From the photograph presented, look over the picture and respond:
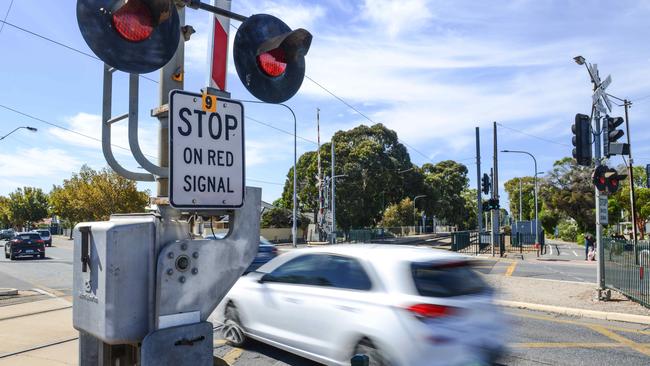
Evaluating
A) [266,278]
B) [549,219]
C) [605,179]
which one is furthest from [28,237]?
[549,219]

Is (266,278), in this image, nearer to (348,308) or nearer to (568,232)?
(348,308)

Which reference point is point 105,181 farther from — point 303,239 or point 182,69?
point 182,69

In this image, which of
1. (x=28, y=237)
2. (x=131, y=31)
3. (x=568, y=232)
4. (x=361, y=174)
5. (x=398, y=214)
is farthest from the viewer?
(x=568, y=232)

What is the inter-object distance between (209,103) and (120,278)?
2.76ft

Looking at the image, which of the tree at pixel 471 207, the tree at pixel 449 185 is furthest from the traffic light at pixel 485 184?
the tree at pixel 471 207

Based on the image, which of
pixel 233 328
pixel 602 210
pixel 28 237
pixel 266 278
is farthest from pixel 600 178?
pixel 28 237

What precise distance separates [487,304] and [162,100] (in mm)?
4044

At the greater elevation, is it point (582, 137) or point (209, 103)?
point (582, 137)

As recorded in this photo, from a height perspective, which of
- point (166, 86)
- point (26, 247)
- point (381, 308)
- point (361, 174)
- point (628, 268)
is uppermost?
point (361, 174)

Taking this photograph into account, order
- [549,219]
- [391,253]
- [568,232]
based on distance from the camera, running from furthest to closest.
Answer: [549,219], [568,232], [391,253]

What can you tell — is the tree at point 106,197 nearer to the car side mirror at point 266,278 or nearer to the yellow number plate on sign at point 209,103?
the car side mirror at point 266,278

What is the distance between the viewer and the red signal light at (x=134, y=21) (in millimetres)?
2246

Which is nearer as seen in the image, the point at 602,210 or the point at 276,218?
the point at 602,210

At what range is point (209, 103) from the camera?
88.3 inches
